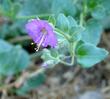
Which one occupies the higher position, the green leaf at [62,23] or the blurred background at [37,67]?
the blurred background at [37,67]

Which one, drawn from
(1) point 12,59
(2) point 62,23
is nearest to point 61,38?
(2) point 62,23

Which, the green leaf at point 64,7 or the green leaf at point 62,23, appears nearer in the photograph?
the green leaf at point 62,23

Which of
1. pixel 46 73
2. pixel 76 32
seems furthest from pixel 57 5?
pixel 46 73

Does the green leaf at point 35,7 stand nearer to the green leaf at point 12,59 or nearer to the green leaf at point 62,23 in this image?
the green leaf at point 12,59

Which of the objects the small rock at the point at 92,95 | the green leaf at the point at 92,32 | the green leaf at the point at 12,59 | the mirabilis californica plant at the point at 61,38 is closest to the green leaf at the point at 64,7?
the green leaf at the point at 92,32

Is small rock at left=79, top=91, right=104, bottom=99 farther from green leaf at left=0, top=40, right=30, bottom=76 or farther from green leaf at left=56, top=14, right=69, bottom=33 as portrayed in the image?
green leaf at left=56, top=14, right=69, bottom=33

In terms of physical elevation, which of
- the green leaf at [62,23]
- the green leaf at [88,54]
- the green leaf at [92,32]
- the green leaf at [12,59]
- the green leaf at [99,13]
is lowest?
the green leaf at [88,54]
